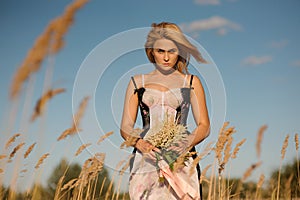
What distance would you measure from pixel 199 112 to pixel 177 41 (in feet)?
1.59

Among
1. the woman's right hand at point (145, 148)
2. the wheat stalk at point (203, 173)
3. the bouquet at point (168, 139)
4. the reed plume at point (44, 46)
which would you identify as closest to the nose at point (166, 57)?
the bouquet at point (168, 139)

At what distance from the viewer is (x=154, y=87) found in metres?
2.72

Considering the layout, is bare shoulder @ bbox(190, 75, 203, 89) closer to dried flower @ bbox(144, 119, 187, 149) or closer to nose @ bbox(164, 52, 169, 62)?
nose @ bbox(164, 52, 169, 62)

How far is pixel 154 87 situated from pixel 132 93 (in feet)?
0.52

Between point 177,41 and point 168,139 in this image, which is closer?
point 168,139

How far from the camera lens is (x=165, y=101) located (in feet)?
8.89

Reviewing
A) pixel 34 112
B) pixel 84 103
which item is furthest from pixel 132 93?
pixel 34 112

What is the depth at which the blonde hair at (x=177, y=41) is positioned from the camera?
265cm

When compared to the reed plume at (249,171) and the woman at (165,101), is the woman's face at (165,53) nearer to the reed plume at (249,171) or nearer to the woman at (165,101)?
the woman at (165,101)

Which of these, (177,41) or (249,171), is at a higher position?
(177,41)

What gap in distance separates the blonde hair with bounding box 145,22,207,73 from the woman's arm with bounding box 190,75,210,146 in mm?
143

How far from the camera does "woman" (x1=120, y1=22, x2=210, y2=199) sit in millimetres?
2549

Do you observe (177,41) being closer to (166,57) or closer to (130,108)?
(166,57)

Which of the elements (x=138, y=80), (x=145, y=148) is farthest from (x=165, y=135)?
(x=138, y=80)
